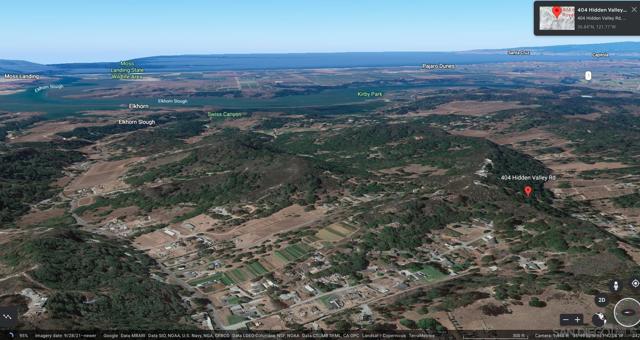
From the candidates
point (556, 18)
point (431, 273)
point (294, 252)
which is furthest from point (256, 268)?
point (556, 18)

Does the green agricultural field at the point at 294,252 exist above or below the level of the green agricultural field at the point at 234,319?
above

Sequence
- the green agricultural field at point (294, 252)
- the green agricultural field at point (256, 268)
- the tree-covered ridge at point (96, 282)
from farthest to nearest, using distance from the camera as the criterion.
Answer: the green agricultural field at point (294, 252) < the green agricultural field at point (256, 268) < the tree-covered ridge at point (96, 282)

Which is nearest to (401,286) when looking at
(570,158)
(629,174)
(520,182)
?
(520,182)

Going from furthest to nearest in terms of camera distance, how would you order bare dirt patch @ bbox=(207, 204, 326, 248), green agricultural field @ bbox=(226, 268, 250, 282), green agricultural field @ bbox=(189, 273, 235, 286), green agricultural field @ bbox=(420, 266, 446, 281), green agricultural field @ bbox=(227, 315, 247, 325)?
bare dirt patch @ bbox=(207, 204, 326, 248)
green agricultural field @ bbox=(226, 268, 250, 282)
green agricultural field @ bbox=(189, 273, 235, 286)
green agricultural field @ bbox=(420, 266, 446, 281)
green agricultural field @ bbox=(227, 315, 247, 325)

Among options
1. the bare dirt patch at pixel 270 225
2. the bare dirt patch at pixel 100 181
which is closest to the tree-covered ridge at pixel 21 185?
the bare dirt patch at pixel 100 181

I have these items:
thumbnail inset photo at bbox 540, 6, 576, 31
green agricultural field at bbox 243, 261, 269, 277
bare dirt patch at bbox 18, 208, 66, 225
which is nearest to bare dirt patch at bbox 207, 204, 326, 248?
green agricultural field at bbox 243, 261, 269, 277

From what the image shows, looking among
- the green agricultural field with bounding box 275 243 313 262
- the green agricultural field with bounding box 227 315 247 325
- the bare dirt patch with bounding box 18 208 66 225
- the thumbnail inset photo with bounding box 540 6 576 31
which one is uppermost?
the thumbnail inset photo with bounding box 540 6 576 31

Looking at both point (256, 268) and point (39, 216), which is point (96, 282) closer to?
point (256, 268)

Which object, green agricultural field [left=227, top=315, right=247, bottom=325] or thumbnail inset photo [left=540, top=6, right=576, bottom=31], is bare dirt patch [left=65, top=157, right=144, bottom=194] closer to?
green agricultural field [left=227, top=315, right=247, bottom=325]

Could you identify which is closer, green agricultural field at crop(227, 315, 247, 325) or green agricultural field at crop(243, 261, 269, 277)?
green agricultural field at crop(227, 315, 247, 325)

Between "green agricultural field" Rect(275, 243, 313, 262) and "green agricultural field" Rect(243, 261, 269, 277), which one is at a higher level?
"green agricultural field" Rect(275, 243, 313, 262)

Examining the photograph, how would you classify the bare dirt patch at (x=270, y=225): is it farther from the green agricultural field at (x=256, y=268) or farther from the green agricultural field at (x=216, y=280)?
the green agricultural field at (x=216, y=280)
